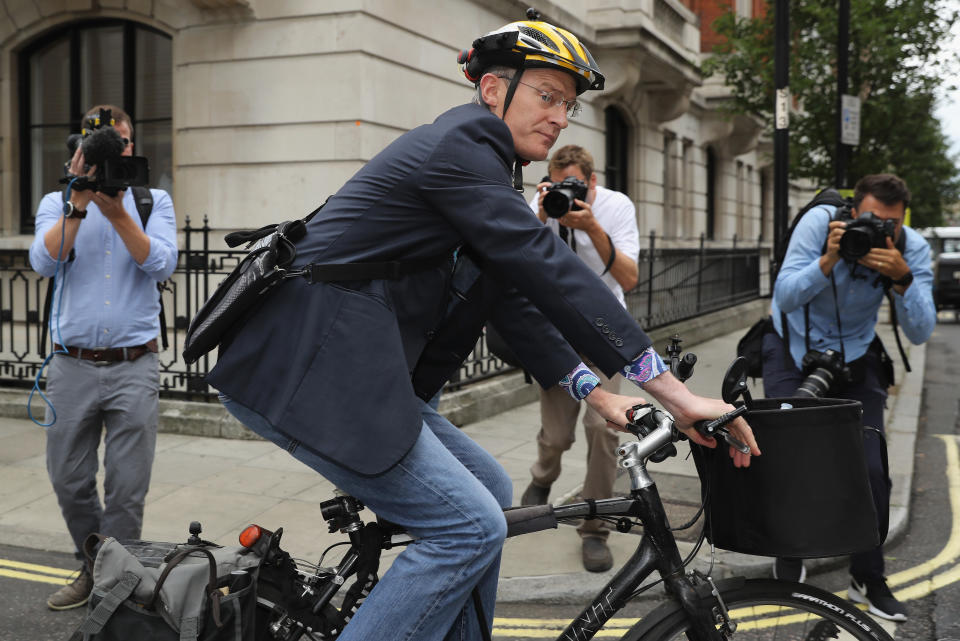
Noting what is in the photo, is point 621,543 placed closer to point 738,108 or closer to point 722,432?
point 722,432

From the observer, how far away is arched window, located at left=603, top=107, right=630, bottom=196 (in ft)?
54.7

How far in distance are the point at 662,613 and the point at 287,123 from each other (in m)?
8.30

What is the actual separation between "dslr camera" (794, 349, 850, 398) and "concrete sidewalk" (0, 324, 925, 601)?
1.03 meters

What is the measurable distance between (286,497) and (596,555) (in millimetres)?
2077

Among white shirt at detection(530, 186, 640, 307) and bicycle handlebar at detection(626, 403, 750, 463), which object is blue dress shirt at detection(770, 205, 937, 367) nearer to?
white shirt at detection(530, 186, 640, 307)

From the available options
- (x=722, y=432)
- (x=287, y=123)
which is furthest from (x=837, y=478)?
(x=287, y=123)

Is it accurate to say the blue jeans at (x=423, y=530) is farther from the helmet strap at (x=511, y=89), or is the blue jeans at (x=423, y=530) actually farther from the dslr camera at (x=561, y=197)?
the dslr camera at (x=561, y=197)

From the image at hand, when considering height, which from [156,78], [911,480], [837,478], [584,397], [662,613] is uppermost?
[156,78]

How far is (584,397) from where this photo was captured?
233cm

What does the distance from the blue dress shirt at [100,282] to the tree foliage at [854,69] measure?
10.9 m

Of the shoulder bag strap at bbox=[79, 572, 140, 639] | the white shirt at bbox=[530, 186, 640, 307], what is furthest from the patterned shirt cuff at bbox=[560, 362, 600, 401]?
the white shirt at bbox=[530, 186, 640, 307]

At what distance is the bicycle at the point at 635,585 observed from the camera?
221cm

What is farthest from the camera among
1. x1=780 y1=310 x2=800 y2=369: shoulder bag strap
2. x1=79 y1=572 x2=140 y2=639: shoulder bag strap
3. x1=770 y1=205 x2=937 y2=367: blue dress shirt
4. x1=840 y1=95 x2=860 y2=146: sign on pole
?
x1=840 y1=95 x2=860 y2=146: sign on pole

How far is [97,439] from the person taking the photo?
13.3 ft
